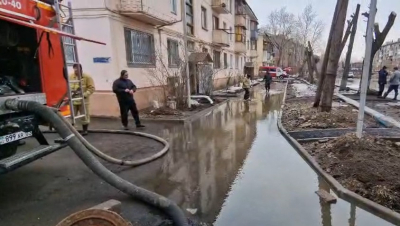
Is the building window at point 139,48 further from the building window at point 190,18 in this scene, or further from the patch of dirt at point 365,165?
the patch of dirt at point 365,165

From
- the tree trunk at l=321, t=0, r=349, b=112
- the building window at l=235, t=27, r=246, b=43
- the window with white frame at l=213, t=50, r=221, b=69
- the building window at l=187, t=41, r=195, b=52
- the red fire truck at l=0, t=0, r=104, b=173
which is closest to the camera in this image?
the red fire truck at l=0, t=0, r=104, b=173

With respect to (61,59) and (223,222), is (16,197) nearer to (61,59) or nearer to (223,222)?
(61,59)

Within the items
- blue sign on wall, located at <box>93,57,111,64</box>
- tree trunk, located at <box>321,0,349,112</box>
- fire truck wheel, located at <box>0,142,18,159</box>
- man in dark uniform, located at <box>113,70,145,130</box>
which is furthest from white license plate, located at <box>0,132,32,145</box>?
tree trunk, located at <box>321,0,349,112</box>

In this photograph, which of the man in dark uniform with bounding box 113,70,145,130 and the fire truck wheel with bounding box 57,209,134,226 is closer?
the fire truck wheel with bounding box 57,209,134,226

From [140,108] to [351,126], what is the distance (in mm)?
8065

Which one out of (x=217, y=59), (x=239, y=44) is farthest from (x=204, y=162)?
(x=239, y=44)

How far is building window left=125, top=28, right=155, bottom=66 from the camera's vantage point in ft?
38.0

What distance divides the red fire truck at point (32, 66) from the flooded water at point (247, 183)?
212 centimetres

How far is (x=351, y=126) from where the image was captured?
815 centimetres

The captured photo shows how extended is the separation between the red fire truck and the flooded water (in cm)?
212

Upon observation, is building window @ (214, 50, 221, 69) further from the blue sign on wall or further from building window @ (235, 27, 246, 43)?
the blue sign on wall

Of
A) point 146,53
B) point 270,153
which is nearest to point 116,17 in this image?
point 146,53

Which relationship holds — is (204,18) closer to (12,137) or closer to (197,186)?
(197,186)

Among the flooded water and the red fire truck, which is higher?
the red fire truck
